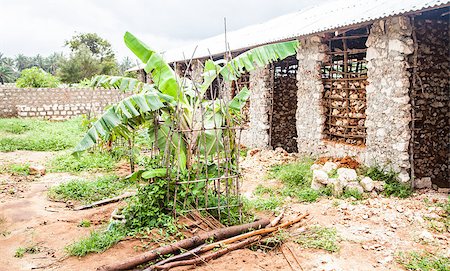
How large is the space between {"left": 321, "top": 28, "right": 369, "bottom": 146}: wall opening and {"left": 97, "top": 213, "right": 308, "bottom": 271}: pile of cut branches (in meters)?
3.53

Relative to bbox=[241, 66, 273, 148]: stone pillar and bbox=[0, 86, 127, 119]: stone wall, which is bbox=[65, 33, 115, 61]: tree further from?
bbox=[241, 66, 273, 148]: stone pillar

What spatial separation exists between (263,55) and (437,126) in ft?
12.5

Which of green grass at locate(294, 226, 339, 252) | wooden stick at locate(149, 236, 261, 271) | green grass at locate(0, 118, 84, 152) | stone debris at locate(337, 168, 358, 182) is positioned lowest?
green grass at locate(294, 226, 339, 252)

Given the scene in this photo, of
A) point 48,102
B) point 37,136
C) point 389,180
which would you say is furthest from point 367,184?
point 48,102

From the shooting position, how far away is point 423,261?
4035mm

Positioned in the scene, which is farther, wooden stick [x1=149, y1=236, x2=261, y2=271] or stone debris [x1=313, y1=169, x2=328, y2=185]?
stone debris [x1=313, y1=169, x2=328, y2=185]

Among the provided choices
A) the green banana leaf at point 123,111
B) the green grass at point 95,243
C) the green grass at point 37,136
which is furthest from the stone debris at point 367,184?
the green grass at point 37,136

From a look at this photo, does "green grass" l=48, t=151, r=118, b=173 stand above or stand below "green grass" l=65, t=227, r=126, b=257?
above

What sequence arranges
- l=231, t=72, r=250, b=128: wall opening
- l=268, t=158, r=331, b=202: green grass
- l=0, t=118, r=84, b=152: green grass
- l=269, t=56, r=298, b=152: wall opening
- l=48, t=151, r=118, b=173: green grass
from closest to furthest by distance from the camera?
l=268, t=158, r=331, b=202: green grass, l=48, t=151, r=118, b=173: green grass, l=269, t=56, r=298, b=152: wall opening, l=0, t=118, r=84, b=152: green grass, l=231, t=72, r=250, b=128: wall opening

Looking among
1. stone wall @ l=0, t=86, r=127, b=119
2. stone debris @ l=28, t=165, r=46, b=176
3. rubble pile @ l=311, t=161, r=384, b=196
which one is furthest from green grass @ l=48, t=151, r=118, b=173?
stone wall @ l=0, t=86, r=127, b=119

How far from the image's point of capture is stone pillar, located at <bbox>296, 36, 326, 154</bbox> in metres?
8.22

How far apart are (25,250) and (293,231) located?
10.6 ft

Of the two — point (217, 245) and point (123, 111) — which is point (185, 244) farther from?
point (123, 111)

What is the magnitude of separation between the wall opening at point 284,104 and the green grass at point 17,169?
5.93 meters
